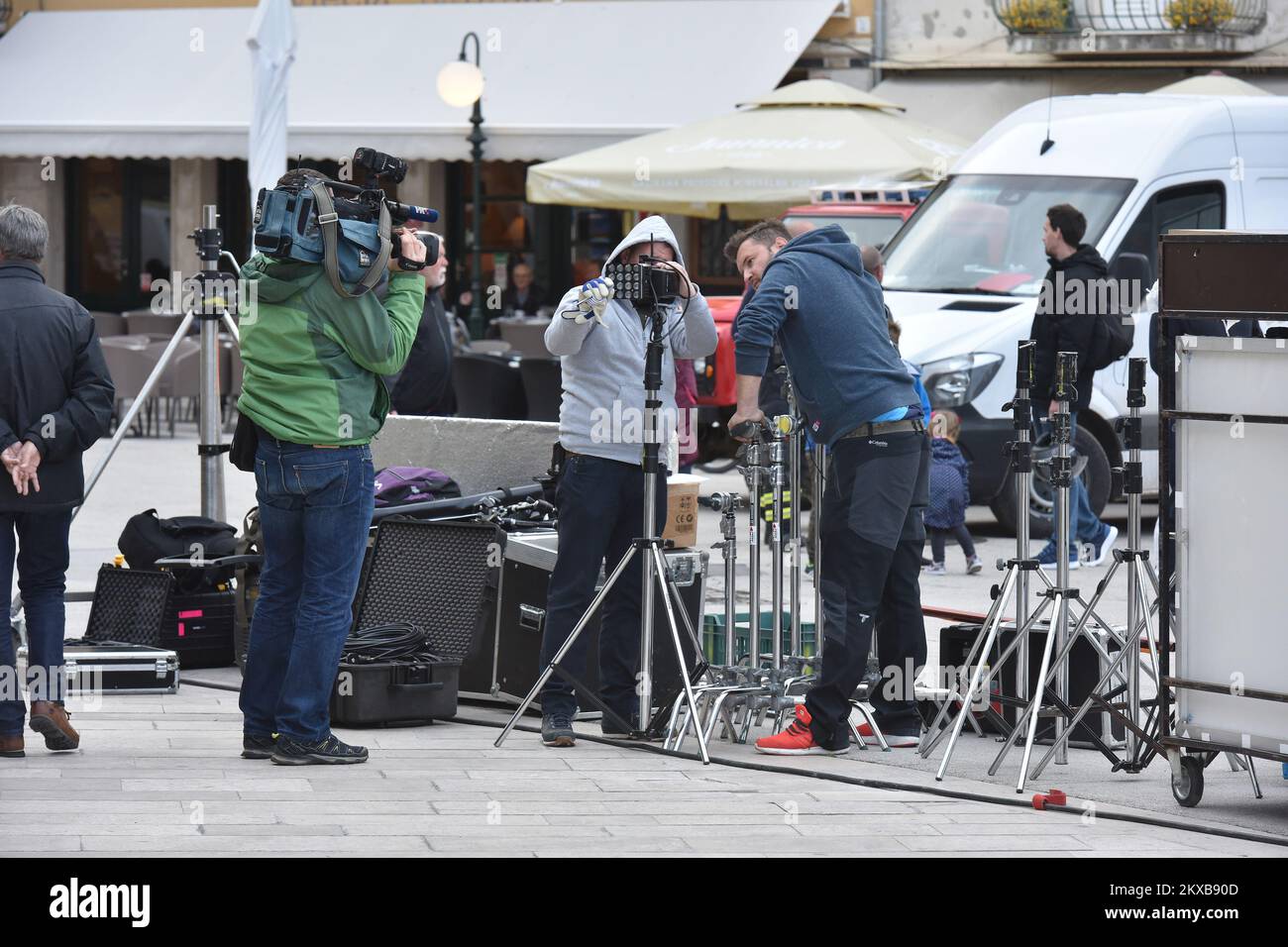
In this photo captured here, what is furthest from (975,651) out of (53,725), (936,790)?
(53,725)

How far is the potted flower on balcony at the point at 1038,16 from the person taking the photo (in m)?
21.6

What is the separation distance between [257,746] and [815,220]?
8718mm

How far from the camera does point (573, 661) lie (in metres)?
7.56

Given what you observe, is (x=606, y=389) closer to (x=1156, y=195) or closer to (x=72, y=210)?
(x=1156, y=195)

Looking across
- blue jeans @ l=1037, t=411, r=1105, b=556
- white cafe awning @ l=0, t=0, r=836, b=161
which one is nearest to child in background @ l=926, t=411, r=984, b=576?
blue jeans @ l=1037, t=411, r=1105, b=556

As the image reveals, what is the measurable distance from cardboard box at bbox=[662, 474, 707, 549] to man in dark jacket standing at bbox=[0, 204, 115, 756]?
90.3 inches

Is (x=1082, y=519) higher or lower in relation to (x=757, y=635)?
lower

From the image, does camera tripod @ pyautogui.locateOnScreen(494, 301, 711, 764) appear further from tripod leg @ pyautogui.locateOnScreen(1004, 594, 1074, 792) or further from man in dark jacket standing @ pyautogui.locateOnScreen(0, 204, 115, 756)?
man in dark jacket standing @ pyautogui.locateOnScreen(0, 204, 115, 756)

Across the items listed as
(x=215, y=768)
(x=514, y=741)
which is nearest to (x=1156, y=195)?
(x=514, y=741)

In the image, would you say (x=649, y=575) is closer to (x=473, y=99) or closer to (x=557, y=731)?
(x=557, y=731)

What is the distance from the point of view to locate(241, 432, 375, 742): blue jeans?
681 cm

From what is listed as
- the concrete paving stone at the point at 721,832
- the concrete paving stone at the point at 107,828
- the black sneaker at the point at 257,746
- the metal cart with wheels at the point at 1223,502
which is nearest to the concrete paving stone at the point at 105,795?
the concrete paving stone at the point at 107,828

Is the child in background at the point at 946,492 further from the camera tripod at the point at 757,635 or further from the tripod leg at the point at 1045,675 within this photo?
the tripod leg at the point at 1045,675

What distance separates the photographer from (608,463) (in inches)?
293
